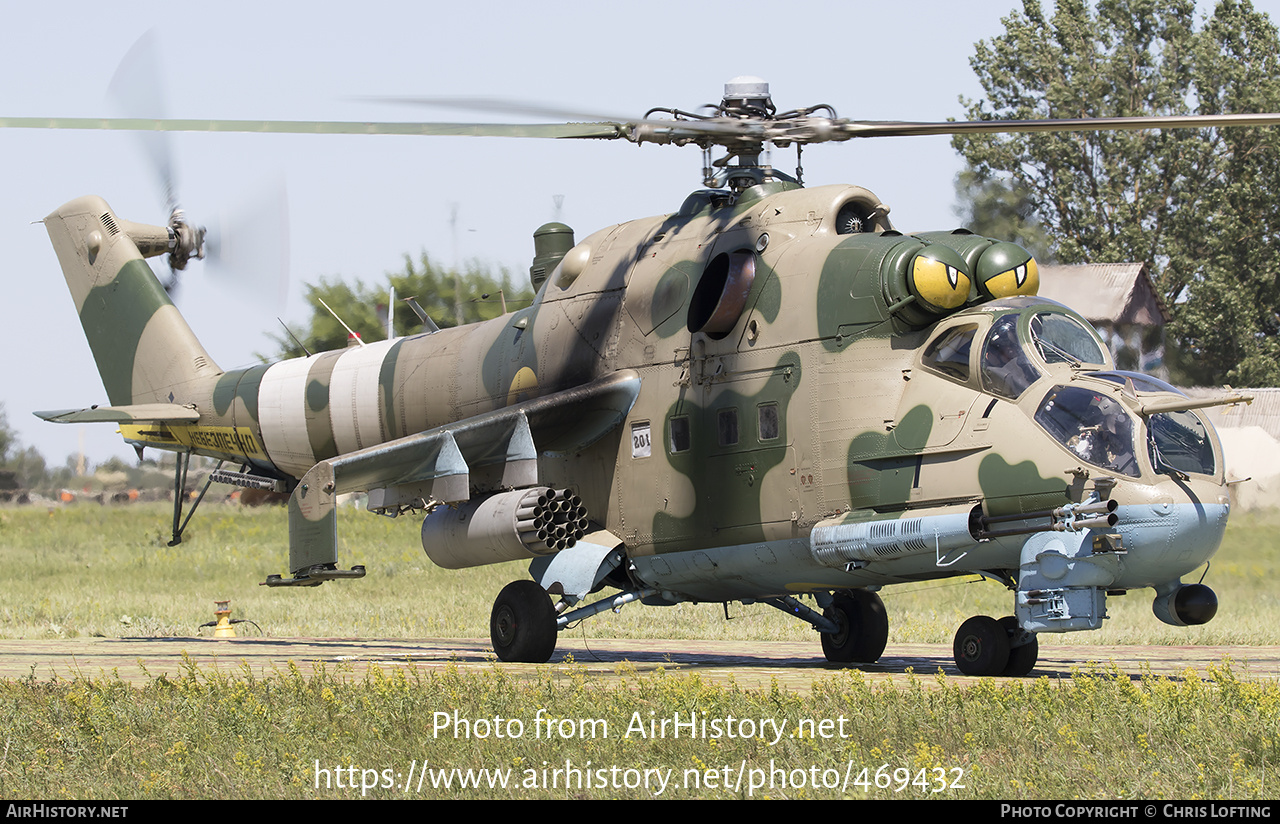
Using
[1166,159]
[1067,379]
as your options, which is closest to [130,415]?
[1067,379]

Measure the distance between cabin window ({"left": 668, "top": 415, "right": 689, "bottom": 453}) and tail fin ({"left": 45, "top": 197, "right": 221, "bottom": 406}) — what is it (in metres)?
8.65

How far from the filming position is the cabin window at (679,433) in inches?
568

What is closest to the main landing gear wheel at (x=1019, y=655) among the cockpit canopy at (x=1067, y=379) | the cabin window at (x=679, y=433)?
the cockpit canopy at (x=1067, y=379)

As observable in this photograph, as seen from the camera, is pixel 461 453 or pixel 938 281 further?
pixel 461 453

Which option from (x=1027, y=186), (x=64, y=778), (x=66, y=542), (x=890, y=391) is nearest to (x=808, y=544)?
(x=890, y=391)

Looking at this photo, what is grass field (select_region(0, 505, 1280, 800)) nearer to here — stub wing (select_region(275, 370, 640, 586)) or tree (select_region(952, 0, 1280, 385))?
stub wing (select_region(275, 370, 640, 586))

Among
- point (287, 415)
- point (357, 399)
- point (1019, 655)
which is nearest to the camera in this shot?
point (1019, 655)

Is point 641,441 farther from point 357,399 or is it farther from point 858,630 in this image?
point 357,399

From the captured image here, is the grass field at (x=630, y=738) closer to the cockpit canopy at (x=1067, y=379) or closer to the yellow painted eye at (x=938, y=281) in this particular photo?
the cockpit canopy at (x=1067, y=379)

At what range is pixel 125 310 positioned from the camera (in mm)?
20922

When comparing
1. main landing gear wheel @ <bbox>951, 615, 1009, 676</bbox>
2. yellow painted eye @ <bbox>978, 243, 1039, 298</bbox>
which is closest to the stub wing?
yellow painted eye @ <bbox>978, 243, 1039, 298</bbox>

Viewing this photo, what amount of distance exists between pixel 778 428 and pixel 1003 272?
2.52 m

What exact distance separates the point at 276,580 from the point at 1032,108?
138ft

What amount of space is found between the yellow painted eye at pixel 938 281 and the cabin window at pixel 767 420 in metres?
1.82
